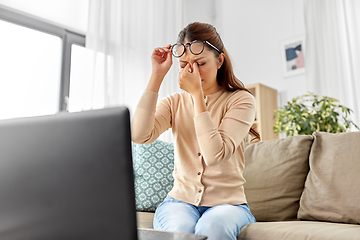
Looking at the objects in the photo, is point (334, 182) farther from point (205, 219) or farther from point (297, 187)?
point (205, 219)

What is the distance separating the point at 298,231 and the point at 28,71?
2.29 m

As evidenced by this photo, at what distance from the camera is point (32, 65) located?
2535mm

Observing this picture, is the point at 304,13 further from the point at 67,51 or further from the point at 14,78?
the point at 14,78

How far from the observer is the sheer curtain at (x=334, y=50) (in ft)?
9.03

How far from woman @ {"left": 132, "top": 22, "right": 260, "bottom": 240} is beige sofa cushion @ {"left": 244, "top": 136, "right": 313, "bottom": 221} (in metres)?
0.41

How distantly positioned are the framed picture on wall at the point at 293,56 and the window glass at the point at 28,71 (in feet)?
7.08

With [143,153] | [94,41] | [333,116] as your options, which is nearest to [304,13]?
[333,116]

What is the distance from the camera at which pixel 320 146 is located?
4.79 feet

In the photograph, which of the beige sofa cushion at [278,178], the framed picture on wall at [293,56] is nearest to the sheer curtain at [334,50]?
the framed picture on wall at [293,56]

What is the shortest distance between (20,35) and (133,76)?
95 centimetres

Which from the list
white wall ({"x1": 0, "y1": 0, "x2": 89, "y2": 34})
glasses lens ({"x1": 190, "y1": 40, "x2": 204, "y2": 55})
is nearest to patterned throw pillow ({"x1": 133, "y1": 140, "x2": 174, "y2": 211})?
glasses lens ({"x1": 190, "y1": 40, "x2": 204, "y2": 55})

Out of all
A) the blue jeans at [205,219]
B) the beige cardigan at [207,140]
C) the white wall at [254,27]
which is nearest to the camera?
the blue jeans at [205,219]

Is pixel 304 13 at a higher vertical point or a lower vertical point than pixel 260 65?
higher

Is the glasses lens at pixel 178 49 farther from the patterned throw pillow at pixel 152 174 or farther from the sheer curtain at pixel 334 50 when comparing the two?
the sheer curtain at pixel 334 50
